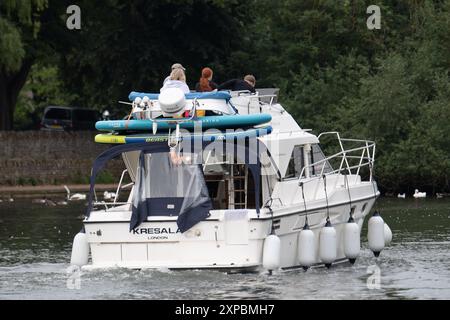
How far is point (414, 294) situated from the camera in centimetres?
2308

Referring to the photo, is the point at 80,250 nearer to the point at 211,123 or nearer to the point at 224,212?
the point at 224,212

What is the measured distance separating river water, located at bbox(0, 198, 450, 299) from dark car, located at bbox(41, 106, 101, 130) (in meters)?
37.4

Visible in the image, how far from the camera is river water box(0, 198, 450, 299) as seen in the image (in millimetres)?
23031

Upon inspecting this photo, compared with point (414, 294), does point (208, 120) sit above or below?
above

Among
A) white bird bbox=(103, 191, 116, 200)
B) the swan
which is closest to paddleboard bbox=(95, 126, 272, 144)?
white bird bbox=(103, 191, 116, 200)

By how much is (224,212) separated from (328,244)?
2522 mm

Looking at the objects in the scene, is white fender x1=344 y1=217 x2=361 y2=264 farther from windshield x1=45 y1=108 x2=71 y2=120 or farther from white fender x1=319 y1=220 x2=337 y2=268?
windshield x1=45 y1=108 x2=71 y2=120

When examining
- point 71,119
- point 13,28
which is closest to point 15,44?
point 13,28

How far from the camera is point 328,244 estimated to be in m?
25.8
